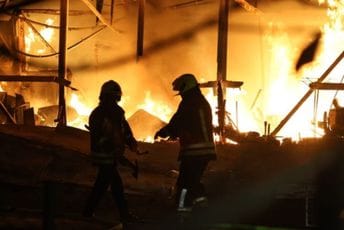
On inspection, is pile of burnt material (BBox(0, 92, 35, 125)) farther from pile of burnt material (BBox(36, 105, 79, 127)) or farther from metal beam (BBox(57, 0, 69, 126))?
metal beam (BBox(57, 0, 69, 126))

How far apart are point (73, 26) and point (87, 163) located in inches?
325

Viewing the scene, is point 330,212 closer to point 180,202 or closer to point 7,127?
point 180,202

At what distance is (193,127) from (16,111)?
824cm

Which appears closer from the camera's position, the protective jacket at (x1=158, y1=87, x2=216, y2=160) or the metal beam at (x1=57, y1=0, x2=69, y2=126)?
the protective jacket at (x1=158, y1=87, x2=216, y2=160)

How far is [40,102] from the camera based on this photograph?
60.9ft

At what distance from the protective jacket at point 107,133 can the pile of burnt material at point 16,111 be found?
6250 millimetres

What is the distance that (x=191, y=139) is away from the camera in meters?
8.50

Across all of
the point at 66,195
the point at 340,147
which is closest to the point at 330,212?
the point at 340,147

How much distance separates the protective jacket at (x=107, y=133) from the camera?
29.0ft

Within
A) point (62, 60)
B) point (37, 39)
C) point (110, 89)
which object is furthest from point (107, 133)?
point (37, 39)

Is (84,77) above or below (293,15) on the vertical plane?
below

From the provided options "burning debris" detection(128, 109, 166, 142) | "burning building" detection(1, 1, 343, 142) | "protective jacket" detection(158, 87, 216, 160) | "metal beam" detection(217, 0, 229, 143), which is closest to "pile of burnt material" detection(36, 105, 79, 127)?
"burning building" detection(1, 1, 343, 142)

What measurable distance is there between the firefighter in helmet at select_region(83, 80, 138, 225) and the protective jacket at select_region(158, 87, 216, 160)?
761mm

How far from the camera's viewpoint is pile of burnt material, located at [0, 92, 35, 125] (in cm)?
1510
